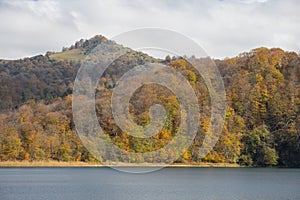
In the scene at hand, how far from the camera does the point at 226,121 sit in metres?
78.2

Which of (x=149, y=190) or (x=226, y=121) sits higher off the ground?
(x=226, y=121)

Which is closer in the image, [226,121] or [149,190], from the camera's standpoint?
[149,190]

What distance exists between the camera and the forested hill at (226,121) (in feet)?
230

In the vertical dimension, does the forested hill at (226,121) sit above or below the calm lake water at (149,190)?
above

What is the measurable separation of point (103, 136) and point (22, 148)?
11.2m

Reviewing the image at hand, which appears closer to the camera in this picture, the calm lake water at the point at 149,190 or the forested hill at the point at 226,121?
the calm lake water at the point at 149,190

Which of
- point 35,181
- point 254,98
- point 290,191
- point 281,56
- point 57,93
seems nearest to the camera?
point 290,191

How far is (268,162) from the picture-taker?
7431cm

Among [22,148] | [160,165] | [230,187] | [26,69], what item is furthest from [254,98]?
[26,69]

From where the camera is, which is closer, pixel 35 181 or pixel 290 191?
pixel 290 191

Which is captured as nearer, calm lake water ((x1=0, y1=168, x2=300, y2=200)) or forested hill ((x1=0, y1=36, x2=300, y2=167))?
calm lake water ((x1=0, y1=168, x2=300, y2=200))

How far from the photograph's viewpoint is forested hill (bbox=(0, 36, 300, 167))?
230 ft

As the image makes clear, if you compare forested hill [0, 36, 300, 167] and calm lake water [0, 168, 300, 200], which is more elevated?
forested hill [0, 36, 300, 167]

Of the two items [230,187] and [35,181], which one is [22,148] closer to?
[35,181]
